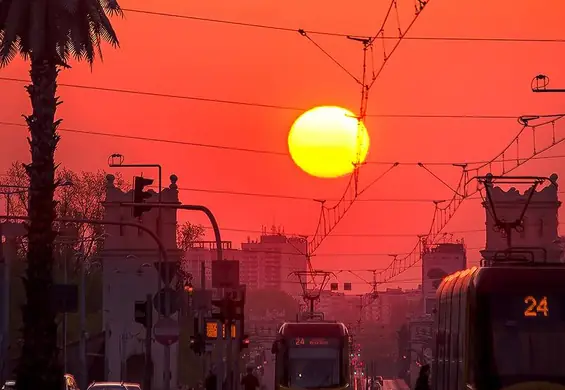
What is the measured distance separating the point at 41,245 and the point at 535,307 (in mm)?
15651

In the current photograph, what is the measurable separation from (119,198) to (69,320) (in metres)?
10.5

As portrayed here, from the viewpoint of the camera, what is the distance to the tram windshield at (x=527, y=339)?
85.6 ft

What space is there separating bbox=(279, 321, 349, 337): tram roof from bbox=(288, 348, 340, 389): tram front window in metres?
0.46

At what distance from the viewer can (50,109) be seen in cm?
3816

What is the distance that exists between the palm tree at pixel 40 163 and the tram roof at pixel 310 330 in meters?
10.3

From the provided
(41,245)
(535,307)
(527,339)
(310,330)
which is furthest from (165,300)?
(527,339)

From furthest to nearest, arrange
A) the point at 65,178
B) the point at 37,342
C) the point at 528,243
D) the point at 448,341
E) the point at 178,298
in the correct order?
the point at 528,243 → the point at 65,178 → the point at 178,298 → the point at 37,342 → the point at 448,341

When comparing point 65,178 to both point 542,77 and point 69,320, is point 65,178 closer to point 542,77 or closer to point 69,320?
point 69,320

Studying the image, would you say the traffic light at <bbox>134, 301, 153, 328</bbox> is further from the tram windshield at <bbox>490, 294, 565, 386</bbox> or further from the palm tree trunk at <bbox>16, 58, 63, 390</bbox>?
the tram windshield at <bbox>490, 294, 565, 386</bbox>

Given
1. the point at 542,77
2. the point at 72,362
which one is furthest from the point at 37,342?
the point at 72,362

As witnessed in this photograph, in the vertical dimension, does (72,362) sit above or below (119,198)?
below

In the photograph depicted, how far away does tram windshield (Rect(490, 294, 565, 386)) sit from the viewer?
85.6 ft

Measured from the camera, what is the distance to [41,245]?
38.3 meters

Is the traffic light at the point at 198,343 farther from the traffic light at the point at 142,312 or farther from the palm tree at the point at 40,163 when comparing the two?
the palm tree at the point at 40,163
